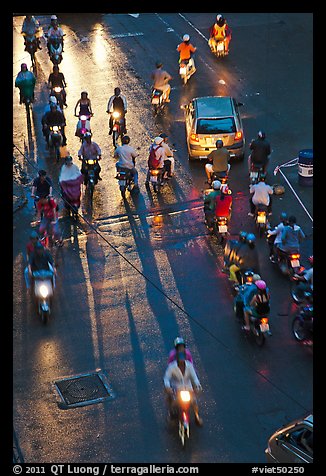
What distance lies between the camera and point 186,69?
117 feet

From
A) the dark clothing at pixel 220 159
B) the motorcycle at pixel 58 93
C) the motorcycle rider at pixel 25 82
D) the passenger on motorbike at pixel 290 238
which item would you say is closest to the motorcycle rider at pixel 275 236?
the passenger on motorbike at pixel 290 238

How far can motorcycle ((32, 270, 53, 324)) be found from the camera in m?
22.4

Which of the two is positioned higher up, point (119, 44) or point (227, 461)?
point (227, 461)

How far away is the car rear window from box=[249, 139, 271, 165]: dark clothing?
1.82m

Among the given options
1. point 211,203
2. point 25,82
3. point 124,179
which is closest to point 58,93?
point 25,82

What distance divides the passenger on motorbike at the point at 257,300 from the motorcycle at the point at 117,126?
1131 cm

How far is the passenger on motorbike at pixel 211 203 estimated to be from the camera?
25141 millimetres

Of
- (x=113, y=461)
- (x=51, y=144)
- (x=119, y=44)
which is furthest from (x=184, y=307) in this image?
(x=119, y=44)

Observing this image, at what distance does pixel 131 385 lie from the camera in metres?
20.2

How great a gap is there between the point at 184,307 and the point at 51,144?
9.92 meters

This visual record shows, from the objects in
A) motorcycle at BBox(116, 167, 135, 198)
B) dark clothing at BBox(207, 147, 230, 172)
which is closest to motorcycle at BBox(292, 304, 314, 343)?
dark clothing at BBox(207, 147, 230, 172)

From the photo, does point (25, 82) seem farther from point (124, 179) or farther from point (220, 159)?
point (220, 159)

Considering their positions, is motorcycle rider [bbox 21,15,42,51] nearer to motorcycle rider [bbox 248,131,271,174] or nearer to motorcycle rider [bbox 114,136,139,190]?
motorcycle rider [bbox 114,136,139,190]
